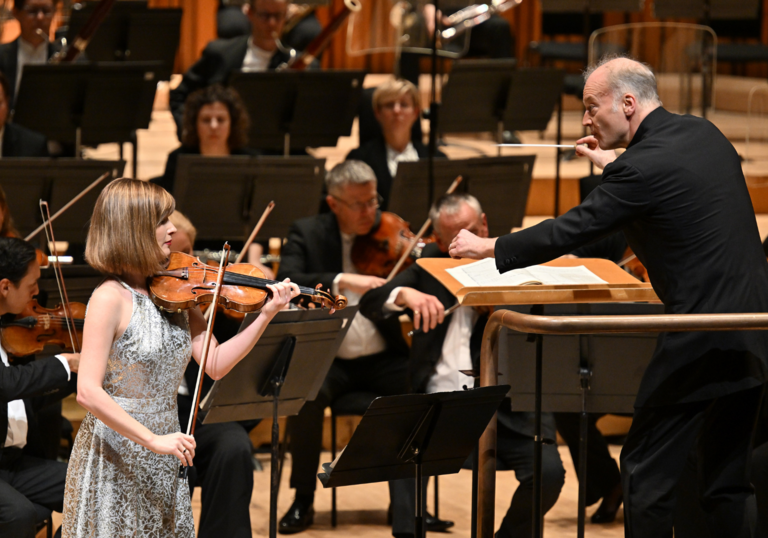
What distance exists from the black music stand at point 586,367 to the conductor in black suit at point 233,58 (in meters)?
2.93

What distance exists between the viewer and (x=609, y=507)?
3643 mm

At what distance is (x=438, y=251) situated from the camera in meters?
3.48

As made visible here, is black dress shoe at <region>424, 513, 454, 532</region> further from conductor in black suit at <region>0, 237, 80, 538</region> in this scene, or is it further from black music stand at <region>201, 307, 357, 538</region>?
conductor in black suit at <region>0, 237, 80, 538</region>

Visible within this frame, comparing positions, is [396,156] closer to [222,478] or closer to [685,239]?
[222,478]

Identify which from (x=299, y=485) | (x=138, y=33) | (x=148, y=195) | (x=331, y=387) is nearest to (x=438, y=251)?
(x=331, y=387)

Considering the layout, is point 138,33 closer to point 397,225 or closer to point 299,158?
point 299,158

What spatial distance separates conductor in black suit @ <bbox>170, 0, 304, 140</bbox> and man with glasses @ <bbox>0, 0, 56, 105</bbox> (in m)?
0.69

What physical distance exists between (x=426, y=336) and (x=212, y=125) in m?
1.59

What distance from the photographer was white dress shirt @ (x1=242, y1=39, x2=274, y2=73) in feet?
17.4

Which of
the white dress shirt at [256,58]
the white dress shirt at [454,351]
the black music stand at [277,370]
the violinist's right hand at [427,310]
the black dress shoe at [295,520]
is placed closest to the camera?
the black music stand at [277,370]

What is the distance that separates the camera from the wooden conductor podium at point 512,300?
7.19 feet

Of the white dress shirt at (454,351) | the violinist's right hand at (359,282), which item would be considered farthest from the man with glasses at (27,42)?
the white dress shirt at (454,351)

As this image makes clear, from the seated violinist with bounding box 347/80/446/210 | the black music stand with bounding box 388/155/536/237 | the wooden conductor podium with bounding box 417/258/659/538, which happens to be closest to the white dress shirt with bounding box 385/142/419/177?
the seated violinist with bounding box 347/80/446/210

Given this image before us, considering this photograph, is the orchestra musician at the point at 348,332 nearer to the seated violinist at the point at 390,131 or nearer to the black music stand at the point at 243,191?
the black music stand at the point at 243,191
